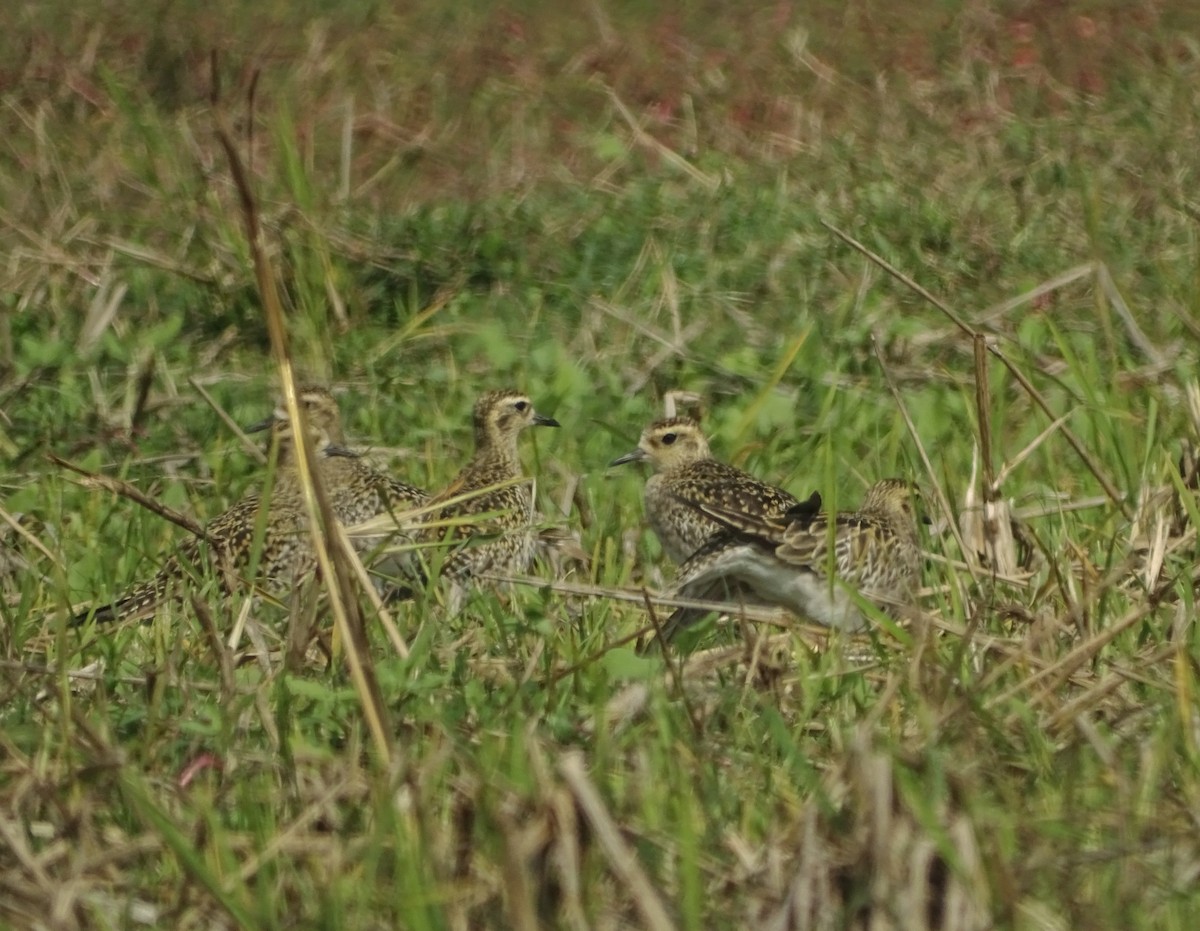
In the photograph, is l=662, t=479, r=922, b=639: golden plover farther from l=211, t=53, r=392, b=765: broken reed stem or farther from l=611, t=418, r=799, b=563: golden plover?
l=211, t=53, r=392, b=765: broken reed stem

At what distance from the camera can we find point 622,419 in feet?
30.6

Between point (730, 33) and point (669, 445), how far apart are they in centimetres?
782

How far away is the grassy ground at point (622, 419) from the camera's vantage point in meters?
4.02

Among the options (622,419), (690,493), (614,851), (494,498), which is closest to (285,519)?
(494,498)

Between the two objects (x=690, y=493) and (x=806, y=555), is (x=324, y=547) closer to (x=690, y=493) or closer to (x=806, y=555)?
(x=806, y=555)

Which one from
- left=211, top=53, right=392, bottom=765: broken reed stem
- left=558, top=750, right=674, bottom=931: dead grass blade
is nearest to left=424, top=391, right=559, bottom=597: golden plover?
left=211, top=53, right=392, bottom=765: broken reed stem

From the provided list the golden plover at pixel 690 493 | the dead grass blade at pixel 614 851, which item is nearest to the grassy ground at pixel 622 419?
the dead grass blade at pixel 614 851

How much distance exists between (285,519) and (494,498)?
79 cm

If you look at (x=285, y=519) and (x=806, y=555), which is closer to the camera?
(x=806, y=555)

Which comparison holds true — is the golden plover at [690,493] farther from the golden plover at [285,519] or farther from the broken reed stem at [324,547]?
the broken reed stem at [324,547]

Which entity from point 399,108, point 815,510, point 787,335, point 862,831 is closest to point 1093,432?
point 815,510

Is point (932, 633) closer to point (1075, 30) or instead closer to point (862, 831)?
point (862, 831)

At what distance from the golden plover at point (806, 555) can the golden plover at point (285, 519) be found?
1.08 metres

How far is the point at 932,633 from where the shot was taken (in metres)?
5.33
